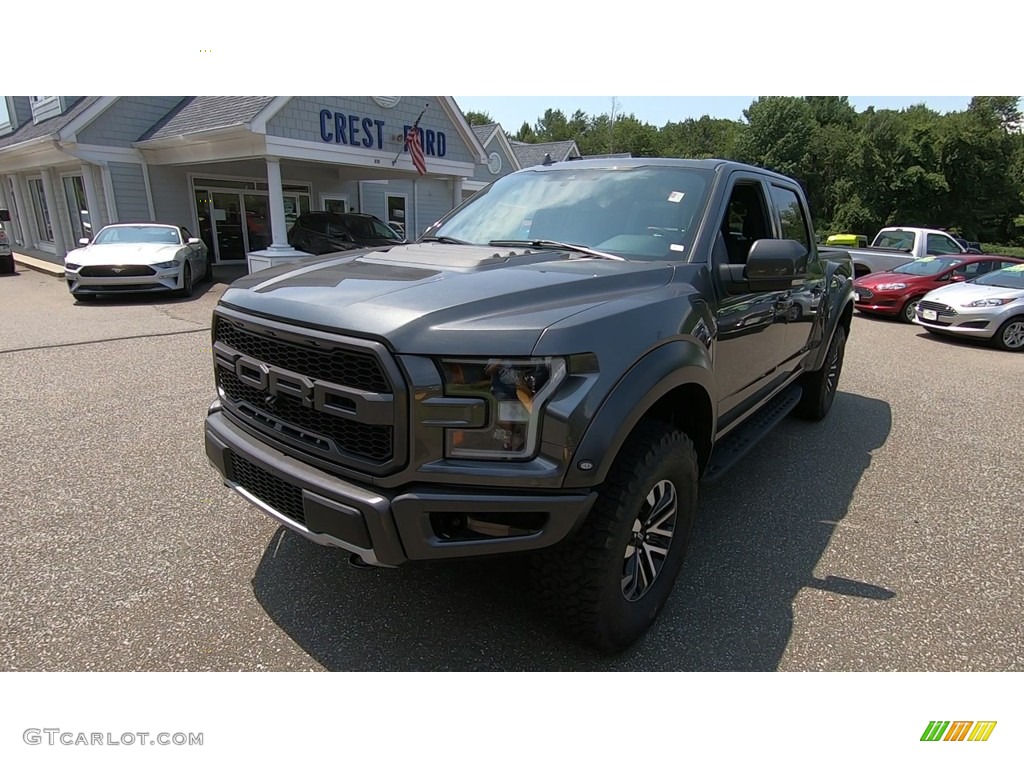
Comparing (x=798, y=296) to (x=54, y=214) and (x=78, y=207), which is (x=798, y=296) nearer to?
(x=78, y=207)

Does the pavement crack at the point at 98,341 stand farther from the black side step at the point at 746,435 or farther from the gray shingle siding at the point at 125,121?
the gray shingle siding at the point at 125,121

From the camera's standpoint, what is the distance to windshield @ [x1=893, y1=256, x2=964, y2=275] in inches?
470

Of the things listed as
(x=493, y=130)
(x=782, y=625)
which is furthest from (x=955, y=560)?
(x=493, y=130)

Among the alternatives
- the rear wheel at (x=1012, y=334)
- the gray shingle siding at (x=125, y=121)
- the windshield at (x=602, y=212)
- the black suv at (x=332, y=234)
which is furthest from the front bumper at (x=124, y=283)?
the rear wheel at (x=1012, y=334)

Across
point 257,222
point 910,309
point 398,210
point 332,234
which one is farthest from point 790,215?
point 398,210

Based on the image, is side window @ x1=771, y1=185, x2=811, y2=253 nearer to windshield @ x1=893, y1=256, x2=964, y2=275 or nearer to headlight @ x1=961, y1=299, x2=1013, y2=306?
headlight @ x1=961, y1=299, x2=1013, y2=306

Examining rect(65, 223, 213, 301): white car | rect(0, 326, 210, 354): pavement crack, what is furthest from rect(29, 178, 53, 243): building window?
rect(0, 326, 210, 354): pavement crack

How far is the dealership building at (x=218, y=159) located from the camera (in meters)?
13.4

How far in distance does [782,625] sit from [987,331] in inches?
373

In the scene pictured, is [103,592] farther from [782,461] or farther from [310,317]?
[782,461]

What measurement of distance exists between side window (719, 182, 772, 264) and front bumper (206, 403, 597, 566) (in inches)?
75.4

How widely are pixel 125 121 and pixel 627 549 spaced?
18.0m

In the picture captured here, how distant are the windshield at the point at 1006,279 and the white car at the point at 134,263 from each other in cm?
1446

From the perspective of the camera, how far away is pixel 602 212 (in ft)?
10.4
